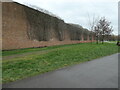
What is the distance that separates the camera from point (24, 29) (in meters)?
11.2

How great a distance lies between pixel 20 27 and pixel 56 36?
7.14m

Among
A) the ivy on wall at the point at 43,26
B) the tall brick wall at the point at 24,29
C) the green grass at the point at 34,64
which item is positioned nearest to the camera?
the green grass at the point at 34,64

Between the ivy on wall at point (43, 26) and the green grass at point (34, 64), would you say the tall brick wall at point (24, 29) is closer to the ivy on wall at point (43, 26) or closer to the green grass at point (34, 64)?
the ivy on wall at point (43, 26)

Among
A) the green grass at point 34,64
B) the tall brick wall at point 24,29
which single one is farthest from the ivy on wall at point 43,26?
the green grass at point 34,64

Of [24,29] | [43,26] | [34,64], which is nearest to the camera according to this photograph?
[34,64]

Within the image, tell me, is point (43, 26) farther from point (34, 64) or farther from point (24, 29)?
point (34, 64)

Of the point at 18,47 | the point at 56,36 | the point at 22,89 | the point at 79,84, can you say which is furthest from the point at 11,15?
the point at 79,84

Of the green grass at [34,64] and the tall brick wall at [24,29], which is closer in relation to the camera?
the green grass at [34,64]

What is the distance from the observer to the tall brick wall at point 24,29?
9.51 meters

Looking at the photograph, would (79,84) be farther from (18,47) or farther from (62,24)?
(62,24)

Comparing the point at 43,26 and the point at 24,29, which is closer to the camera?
the point at 24,29

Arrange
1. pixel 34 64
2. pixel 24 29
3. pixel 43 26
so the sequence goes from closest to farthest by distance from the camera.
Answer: pixel 34 64 < pixel 24 29 < pixel 43 26

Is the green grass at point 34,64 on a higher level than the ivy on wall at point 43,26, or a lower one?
lower

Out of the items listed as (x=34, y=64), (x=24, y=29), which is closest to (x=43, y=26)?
(x=24, y=29)
